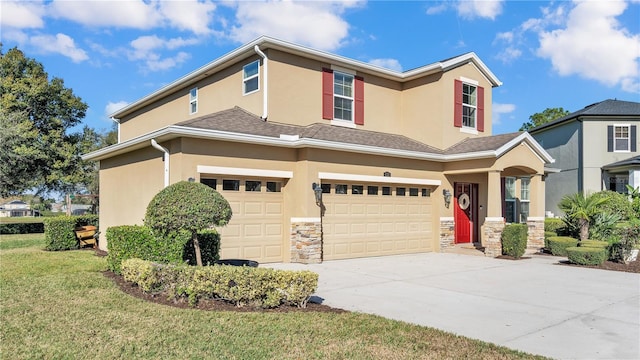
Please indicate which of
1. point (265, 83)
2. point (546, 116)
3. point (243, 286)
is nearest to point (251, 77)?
point (265, 83)

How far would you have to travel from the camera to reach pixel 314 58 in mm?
14133

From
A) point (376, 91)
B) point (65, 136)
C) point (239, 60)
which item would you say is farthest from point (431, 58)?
point (65, 136)

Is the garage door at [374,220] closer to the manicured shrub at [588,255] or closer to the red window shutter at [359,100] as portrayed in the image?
the red window shutter at [359,100]

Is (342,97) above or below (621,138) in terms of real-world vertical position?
above

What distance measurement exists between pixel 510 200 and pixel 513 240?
5024 mm

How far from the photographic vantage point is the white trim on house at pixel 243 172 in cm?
1070

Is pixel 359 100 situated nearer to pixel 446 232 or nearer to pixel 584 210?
pixel 446 232

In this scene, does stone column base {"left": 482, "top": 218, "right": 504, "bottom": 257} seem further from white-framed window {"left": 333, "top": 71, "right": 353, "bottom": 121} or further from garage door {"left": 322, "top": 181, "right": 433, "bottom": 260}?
white-framed window {"left": 333, "top": 71, "right": 353, "bottom": 121}

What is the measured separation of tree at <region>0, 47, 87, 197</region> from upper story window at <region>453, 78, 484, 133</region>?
21.1 meters

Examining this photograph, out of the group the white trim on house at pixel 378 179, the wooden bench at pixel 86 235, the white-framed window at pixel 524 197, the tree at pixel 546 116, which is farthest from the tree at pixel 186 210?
the tree at pixel 546 116

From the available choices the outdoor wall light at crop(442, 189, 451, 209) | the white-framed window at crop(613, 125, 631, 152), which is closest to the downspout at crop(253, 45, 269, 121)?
the outdoor wall light at crop(442, 189, 451, 209)

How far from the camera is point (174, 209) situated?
7.40m

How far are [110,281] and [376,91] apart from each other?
11.1m

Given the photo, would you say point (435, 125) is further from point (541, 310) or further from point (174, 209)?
point (174, 209)
